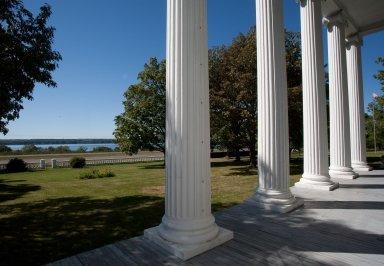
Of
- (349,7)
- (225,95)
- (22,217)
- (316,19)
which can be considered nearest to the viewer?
(22,217)

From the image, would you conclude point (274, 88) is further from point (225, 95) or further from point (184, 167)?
point (225, 95)

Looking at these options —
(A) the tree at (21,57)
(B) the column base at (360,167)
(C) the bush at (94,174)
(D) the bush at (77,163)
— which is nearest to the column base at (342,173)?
(B) the column base at (360,167)

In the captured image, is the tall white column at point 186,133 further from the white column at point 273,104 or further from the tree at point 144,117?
the tree at point 144,117

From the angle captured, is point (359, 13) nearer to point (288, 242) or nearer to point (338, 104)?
point (338, 104)

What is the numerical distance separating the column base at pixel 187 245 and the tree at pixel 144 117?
134ft

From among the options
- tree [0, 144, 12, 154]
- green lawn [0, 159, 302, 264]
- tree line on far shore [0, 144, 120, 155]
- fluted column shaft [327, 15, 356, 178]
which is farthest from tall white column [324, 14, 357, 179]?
tree [0, 144, 12, 154]

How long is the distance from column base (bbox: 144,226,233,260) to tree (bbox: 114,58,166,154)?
40.8 metres

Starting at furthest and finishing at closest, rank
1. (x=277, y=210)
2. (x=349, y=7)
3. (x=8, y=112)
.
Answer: (x=349, y=7) → (x=8, y=112) → (x=277, y=210)

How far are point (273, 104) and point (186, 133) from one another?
5.30m

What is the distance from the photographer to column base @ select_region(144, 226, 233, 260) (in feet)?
22.6

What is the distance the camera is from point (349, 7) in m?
20.5

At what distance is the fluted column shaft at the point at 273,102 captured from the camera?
11.1 m

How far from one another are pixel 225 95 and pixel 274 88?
20.8 meters

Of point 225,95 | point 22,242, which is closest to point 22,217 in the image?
point 22,242
